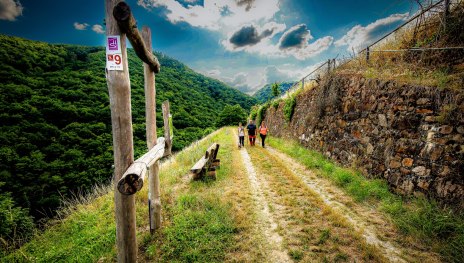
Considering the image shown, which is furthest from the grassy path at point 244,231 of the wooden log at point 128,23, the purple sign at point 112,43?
the wooden log at point 128,23

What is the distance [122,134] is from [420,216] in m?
5.44

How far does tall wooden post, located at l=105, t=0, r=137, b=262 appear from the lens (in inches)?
84.4

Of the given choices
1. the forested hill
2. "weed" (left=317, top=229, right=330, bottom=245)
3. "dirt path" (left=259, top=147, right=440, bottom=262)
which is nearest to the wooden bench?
"dirt path" (left=259, top=147, right=440, bottom=262)

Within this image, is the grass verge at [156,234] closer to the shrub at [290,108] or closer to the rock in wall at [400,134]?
the rock in wall at [400,134]

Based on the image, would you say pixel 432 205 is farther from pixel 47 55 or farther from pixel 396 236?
pixel 47 55

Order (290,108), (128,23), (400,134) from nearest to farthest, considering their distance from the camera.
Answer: (128,23) → (400,134) → (290,108)

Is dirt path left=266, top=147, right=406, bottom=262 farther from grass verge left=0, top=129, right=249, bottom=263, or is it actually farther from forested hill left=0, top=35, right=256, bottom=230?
forested hill left=0, top=35, right=256, bottom=230

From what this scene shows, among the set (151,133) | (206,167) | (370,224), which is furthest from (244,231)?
(206,167)

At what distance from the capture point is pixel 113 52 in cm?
213

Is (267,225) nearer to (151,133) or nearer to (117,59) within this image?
(151,133)

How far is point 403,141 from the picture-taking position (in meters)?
4.69

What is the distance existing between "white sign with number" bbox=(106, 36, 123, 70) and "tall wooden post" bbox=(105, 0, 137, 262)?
0.14 feet

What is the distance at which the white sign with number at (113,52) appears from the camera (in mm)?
2119

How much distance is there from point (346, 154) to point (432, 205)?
363cm
